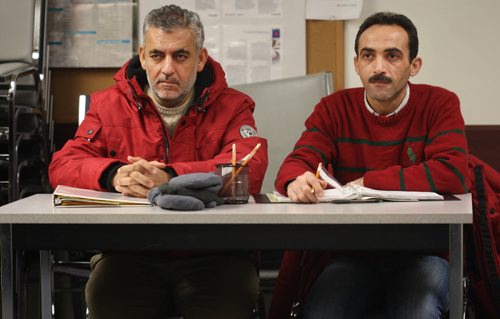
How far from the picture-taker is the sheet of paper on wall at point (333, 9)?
141 inches

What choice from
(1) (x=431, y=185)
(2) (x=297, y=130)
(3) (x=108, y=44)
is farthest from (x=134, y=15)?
(1) (x=431, y=185)

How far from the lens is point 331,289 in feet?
6.42

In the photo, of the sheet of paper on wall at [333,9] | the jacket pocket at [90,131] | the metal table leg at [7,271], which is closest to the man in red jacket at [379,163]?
the jacket pocket at [90,131]

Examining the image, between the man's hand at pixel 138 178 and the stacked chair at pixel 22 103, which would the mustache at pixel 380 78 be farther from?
the stacked chair at pixel 22 103

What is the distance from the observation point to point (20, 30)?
340 cm

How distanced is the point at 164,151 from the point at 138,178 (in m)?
0.31

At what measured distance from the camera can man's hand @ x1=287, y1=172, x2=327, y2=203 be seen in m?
1.88

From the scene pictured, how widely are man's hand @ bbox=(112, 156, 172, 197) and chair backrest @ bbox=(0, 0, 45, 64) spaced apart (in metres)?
1.54

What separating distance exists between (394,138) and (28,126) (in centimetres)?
171

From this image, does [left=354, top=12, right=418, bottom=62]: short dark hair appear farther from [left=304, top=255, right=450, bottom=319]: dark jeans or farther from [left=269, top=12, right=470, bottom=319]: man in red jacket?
[left=304, top=255, right=450, bottom=319]: dark jeans

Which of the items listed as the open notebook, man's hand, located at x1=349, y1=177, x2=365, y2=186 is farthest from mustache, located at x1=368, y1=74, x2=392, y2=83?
the open notebook

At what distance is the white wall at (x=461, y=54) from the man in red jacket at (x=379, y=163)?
1.29 meters

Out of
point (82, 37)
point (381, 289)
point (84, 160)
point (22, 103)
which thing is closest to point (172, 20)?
point (84, 160)

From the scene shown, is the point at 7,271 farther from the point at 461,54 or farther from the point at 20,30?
the point at 461,54
